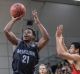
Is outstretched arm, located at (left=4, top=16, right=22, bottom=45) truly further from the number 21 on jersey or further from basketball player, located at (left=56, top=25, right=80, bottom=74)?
basketball player, located at (left=56, top=25, right=80, bottom=74)

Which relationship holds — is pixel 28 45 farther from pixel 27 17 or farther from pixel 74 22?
pixel 74 22

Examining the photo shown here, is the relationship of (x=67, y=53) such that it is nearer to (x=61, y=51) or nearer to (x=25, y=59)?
(x=61, y=51)

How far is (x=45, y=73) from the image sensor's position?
16.4 feet

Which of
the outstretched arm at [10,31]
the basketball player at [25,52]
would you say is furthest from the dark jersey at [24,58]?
the outstretched arm at [10,31]

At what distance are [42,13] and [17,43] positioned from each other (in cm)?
682

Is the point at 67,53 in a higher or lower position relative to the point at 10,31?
lower

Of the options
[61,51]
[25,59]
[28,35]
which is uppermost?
[28,35]

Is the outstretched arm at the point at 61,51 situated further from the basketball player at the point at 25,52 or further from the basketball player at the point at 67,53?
the basketball player at the point at 25,52

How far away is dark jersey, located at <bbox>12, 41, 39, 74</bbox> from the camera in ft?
12.0

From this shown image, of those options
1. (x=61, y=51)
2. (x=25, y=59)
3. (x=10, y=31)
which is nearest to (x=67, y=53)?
(x=61, y=51)

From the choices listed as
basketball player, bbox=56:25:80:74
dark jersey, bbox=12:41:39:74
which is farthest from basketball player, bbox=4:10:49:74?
basketball player, bbox=56:25:80:74

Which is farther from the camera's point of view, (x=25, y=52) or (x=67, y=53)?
(x=25, y=52)

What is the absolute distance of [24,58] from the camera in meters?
3.67

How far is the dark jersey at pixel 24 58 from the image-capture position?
3.65m
